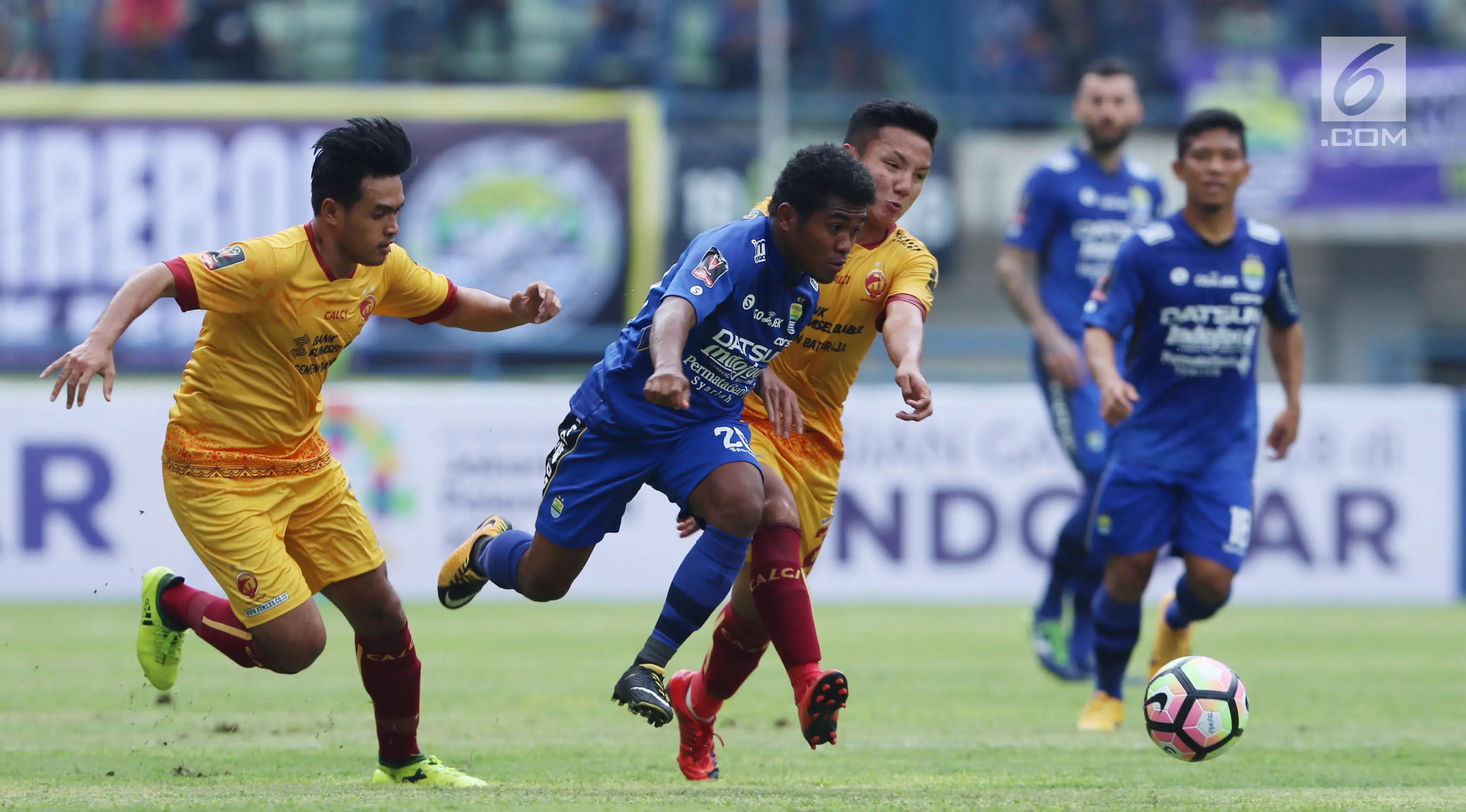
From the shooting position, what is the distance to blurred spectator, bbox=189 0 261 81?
17.7 meters

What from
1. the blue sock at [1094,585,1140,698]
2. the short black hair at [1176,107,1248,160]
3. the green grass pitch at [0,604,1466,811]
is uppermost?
the short black hair at [1176,107,1248,160]

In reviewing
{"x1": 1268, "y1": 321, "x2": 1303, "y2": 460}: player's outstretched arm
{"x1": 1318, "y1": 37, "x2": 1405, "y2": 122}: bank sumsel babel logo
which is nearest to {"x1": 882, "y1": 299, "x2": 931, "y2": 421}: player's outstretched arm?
{"x1": 1268, "y1": 321, "x2": 1303, "y2": 460}: player's outstretched arm

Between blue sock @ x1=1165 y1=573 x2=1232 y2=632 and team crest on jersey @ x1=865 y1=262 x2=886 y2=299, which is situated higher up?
team crest on jersey @ x1=865 y1=262 x2=886 y2=299

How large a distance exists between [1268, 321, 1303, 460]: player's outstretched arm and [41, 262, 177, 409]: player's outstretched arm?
4495 mm

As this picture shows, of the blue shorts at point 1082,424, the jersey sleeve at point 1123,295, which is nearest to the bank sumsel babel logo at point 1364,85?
the blue shorts at point 1082,424

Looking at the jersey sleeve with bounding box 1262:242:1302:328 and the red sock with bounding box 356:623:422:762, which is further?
the jersey sleeve with bounding box 1262:242:1302:328

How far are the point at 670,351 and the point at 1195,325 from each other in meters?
3.00

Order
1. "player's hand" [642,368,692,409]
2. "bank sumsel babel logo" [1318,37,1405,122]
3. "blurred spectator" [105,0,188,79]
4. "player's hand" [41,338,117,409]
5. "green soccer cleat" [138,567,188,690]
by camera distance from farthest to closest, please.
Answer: "bank sumsel babel logo" [1318,37,1405,122], "blurred spectator" [105,0,188,79], "green soccer cleat" [138,567,188,690], "player's hand" [41,338,117,409], "player's hand" [642,368,692,409]

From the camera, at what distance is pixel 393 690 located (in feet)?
19.4

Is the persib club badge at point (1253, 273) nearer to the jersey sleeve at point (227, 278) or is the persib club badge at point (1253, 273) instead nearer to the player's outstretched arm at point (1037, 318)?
the player's outstretched arm at point (1037, 318)

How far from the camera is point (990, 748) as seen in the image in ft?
21.7

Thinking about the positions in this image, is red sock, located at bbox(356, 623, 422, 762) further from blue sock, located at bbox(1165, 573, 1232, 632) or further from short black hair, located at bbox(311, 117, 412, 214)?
blue sock, located at bbox(1165, 573, 1232, 632)

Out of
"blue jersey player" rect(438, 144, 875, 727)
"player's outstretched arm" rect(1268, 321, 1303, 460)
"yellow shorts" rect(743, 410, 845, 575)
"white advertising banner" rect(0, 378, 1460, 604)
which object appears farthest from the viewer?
"white advertising banner" rect(0, 378, 1460, 604)

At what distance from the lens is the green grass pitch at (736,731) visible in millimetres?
5297
